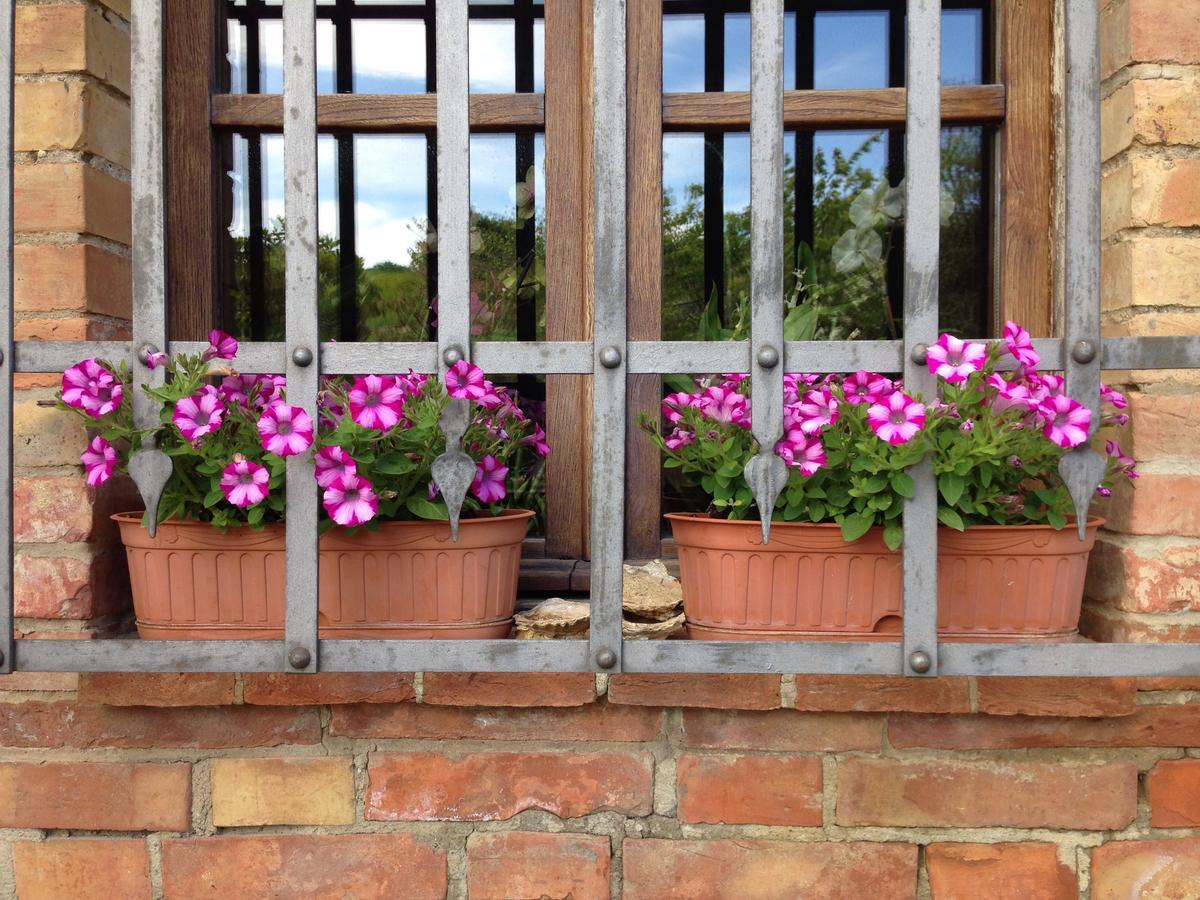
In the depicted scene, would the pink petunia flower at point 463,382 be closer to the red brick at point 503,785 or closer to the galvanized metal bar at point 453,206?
the galvanized metal bar at point 453,206

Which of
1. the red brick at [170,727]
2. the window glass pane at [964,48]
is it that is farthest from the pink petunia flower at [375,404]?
the window glass pane at [964,48]

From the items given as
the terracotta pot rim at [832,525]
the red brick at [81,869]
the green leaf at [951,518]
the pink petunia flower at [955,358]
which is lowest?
the red brick at [81,869]

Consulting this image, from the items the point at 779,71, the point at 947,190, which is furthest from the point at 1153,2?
the point at 779,71

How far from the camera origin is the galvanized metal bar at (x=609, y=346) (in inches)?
46.9

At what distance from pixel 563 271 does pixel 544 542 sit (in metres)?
0.42

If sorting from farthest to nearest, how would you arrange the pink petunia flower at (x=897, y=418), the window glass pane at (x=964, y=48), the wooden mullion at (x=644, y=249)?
the window glass pane at (x=964, y=48), the wooden mullion at (x=644, y=249), the pink petunia flower at (x=897, y=418)

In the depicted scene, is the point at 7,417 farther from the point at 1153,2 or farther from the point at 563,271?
the point at 1153,2

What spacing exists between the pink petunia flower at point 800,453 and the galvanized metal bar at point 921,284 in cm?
11

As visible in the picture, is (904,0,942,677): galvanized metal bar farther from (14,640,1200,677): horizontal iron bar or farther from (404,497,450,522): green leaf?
(404,497,450,522): green leaf

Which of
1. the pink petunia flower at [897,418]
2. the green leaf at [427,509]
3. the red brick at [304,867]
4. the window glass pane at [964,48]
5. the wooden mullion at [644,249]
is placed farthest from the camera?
the window glass pane at [964,48]

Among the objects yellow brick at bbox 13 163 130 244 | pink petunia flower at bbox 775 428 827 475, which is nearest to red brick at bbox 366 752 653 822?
pink petunia flower at bbox 775 428 827 475

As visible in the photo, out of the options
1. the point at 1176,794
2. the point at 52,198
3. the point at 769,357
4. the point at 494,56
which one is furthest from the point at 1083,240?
the point at 52,198

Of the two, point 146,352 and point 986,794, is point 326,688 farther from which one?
point 986,794

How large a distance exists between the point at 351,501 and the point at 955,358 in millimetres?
738
